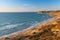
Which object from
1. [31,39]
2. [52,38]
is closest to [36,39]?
[31,39]

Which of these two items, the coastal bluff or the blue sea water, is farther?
the blue sea water

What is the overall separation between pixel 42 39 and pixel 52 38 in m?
1.07

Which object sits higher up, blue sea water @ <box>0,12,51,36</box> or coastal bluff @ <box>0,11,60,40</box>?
coastal bluff @ <box>0,11,60,40</box>

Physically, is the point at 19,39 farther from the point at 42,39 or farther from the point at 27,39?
the point at 42,39

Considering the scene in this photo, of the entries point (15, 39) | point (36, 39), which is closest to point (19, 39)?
point (15, 39)

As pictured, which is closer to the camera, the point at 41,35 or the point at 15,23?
the point at 41,35

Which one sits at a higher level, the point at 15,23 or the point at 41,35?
the point at 41,35

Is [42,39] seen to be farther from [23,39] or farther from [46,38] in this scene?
[23,39]

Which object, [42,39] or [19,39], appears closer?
[42,39]

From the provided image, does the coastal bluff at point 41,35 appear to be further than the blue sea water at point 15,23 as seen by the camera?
No

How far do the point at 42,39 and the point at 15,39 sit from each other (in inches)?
131

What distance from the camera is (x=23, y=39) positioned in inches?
647

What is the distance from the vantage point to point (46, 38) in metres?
15.6

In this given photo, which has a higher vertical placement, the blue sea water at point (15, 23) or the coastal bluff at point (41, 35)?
the coastal bluff at point (41, 35)
